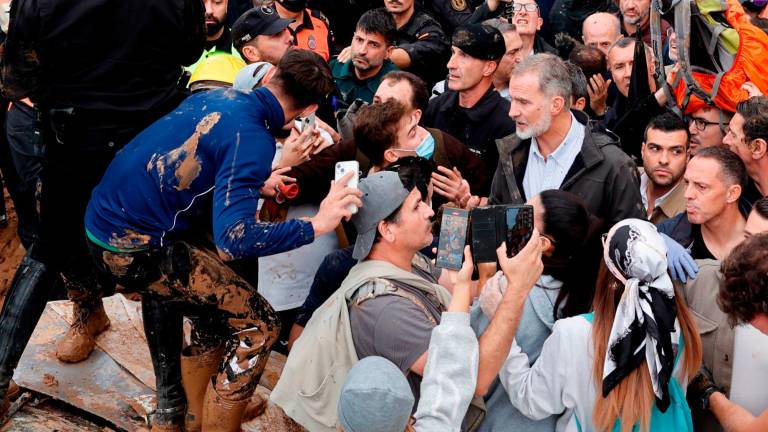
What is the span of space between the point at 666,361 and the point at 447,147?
227cm

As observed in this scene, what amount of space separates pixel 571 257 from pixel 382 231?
0.78 m

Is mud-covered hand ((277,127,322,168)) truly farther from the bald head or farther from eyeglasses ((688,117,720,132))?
the bald head

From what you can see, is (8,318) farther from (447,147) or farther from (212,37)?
(212,37)

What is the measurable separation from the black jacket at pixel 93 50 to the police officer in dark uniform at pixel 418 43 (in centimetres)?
285

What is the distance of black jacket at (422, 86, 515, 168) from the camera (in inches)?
210

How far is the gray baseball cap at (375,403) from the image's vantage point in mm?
2699

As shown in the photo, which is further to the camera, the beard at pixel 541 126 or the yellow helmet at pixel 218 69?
the yellow helmet at pixel 218 69

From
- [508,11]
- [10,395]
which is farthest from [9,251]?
[508,11]

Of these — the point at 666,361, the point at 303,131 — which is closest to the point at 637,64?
the point at 303,131

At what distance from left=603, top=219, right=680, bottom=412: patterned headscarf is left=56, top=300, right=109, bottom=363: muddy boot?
290cm

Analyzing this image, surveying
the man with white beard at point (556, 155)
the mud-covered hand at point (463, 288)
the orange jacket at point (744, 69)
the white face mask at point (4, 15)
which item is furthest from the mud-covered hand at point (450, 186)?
the white face mask at point (4, 15)

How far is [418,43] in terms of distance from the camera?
22.6 feet

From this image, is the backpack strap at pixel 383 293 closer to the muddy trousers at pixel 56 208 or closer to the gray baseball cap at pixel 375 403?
the gray baseball cap at pixel 375 403

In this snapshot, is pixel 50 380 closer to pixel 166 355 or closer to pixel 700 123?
pixel 166 355
